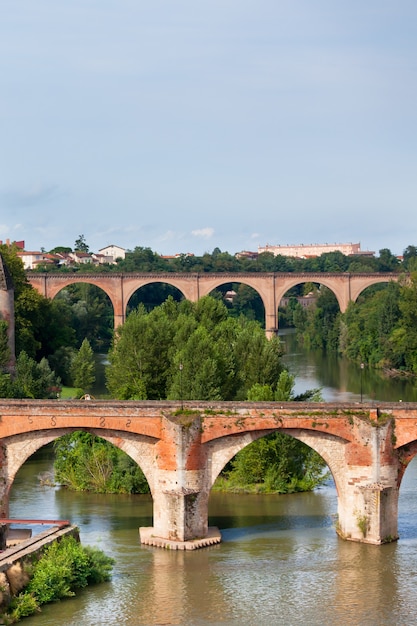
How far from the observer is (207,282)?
9850 centimetres

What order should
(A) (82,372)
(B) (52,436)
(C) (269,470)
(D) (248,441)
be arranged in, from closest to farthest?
(D) (248,441), (B) (52,436), (C) (269,470), (A) (82,372)

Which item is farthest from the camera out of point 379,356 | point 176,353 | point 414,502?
point 379,356

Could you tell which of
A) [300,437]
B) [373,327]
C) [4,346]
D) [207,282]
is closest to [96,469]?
[300,437]

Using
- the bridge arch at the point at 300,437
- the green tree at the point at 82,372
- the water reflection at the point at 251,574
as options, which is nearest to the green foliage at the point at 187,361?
the water reflection at the point at 251,574

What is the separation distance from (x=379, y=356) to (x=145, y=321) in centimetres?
3784

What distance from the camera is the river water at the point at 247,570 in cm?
2959

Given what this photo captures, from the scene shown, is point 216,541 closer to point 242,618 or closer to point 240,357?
point 242,618

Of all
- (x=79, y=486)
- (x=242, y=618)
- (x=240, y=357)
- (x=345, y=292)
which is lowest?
(x=242, y=618)

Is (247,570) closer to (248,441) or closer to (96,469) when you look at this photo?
(248,441)

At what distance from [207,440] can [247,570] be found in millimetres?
4191

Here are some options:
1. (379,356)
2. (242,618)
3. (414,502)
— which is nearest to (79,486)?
(414,502)

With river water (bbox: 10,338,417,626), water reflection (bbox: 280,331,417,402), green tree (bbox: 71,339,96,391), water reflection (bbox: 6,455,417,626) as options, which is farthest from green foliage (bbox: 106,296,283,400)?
green tree (bbox: 71,339,96,391)

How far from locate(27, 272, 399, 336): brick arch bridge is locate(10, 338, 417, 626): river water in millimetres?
52321

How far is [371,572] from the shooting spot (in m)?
32.4
